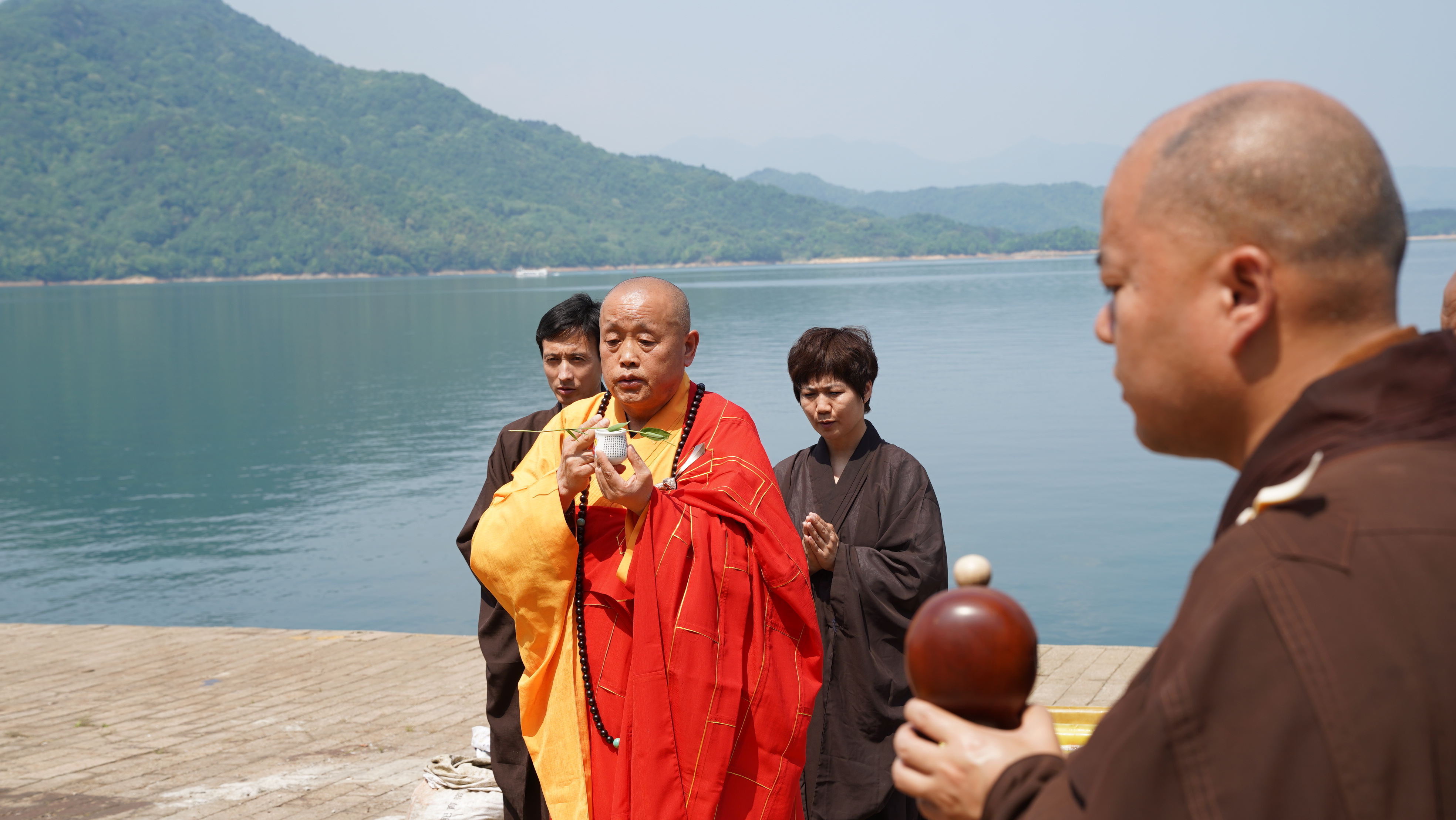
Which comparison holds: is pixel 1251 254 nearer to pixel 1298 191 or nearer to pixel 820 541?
pixel 1298 191

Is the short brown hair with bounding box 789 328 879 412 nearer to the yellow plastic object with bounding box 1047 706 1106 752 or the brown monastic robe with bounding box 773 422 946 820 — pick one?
the brown monastic robe with bounding box 773 422 946 820

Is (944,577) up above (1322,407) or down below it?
below

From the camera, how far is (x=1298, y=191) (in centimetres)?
119

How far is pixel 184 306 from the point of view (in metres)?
79.1

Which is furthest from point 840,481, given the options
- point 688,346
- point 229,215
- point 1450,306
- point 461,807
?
point 229,215

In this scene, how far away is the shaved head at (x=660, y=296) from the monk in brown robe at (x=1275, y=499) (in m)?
2.12

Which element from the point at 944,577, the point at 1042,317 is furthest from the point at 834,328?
the point at 1042,317

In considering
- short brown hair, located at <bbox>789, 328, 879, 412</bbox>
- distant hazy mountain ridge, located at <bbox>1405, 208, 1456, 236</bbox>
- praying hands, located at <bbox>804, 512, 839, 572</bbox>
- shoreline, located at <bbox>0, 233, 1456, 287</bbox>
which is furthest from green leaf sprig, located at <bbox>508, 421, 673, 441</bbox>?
distant hazy mountain ridge, located at <bbox>1405, 208, 1456, 236</bbox>

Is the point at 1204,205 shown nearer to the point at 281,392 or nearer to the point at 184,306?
the point at 281,392

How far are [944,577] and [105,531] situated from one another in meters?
16.6

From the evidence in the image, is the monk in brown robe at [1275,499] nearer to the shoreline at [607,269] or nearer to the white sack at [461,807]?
the white sack at [461,807]

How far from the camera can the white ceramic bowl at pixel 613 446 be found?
3.10 meters

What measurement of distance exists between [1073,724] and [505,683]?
1.80 meters

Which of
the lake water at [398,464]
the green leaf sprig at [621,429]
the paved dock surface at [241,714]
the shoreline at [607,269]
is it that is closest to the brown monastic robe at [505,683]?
the green leaf sprig at [621,429]
